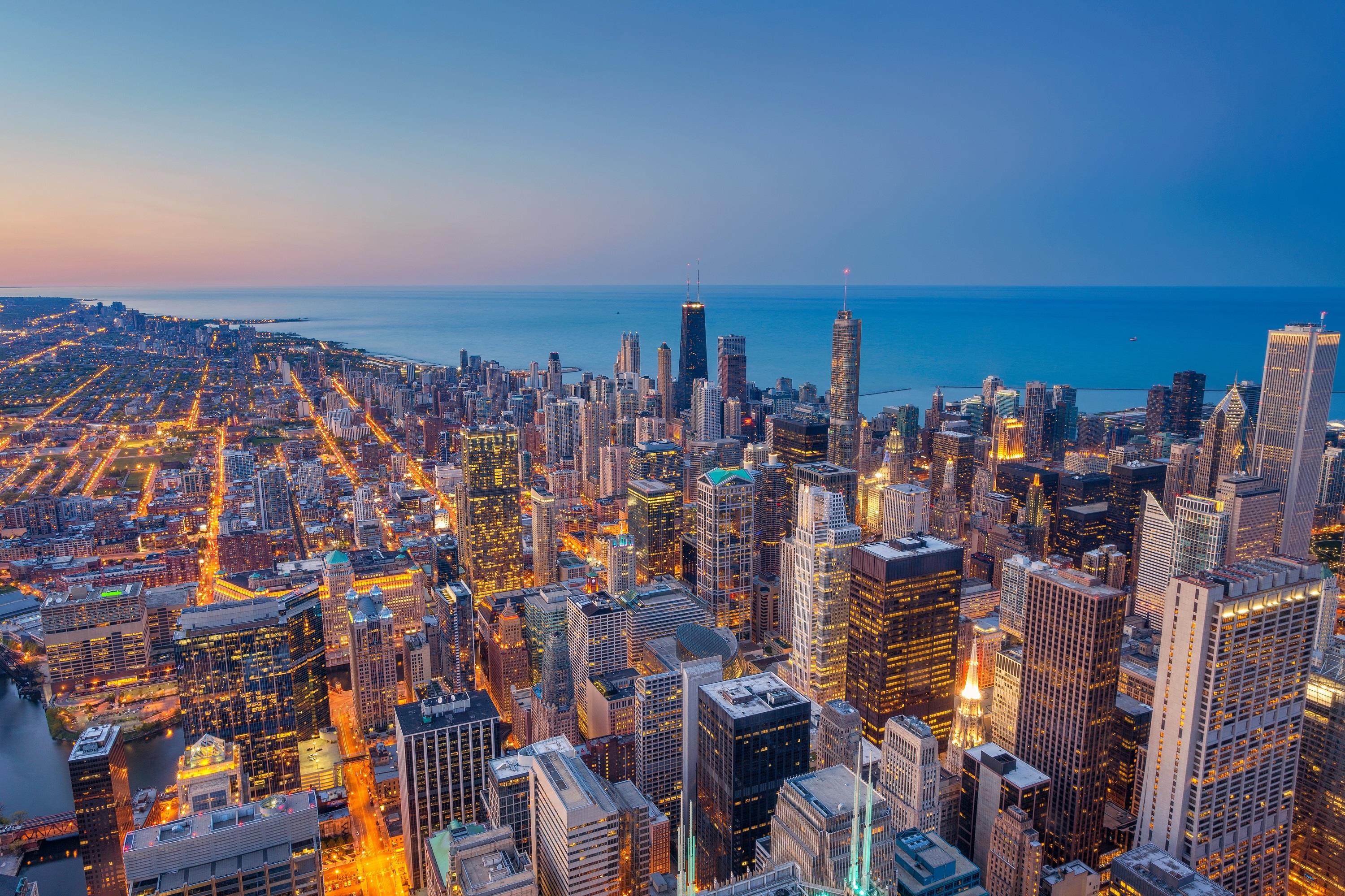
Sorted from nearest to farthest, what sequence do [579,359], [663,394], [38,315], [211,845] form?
[211,845], [663,394], [38,315], [579,359]

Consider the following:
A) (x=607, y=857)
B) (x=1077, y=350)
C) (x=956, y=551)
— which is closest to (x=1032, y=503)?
(x=956, y=551)

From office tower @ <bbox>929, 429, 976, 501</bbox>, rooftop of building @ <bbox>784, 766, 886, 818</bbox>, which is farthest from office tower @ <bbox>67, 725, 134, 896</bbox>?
office tower @ <bbox>929, 429, 976, 501</bbox>

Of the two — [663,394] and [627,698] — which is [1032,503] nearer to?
[627,698]

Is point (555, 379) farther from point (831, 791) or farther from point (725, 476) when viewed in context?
point (831, 791)

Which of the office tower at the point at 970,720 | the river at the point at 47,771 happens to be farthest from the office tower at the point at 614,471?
the office tower at the point at 970,720

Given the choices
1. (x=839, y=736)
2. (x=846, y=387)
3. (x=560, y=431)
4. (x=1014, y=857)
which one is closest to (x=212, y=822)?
(x=839, y=736)

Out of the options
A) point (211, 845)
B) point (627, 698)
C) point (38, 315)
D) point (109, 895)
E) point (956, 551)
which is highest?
point (38, 315)

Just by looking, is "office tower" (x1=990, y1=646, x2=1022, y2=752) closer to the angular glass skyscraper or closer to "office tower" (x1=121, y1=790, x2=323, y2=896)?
"office tower" (x1=121, y1=790, x2=323, y2=896)

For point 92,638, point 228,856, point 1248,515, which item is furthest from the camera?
point 1248,515
